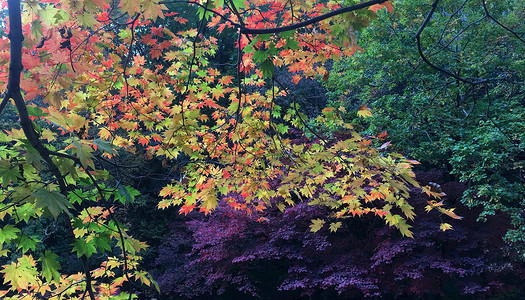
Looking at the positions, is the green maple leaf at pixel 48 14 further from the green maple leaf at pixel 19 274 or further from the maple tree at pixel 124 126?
the green maple leaf at pixel 19 274

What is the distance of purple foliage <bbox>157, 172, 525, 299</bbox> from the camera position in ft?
20.1

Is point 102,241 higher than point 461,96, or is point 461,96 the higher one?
point 461,96

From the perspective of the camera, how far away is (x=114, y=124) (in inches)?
116

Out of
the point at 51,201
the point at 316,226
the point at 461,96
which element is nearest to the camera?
the point at 51,201

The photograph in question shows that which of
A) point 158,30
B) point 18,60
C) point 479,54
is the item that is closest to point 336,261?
point 479,54

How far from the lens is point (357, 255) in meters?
6.38

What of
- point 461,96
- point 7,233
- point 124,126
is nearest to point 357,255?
point 461,96

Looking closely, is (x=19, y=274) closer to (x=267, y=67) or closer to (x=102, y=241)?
(x=102, y=241)

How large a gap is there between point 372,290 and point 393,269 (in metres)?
0.52

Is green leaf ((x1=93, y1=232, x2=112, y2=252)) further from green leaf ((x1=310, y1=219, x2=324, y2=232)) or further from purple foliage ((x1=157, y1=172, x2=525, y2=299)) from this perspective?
purple foliage ((x1=157, y1=172, x2=525, y2=299))

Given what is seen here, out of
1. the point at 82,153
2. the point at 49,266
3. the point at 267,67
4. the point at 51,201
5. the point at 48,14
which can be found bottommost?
the point at 49,266

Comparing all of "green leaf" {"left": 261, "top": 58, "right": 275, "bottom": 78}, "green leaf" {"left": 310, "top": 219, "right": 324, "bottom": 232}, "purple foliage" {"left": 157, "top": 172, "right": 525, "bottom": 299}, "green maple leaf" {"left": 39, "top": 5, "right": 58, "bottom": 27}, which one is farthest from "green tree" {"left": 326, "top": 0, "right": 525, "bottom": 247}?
"green maple leaf" {"left": 39, "top": 5, "right": 58, "bottom": 27}

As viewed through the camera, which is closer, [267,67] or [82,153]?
[82,153]

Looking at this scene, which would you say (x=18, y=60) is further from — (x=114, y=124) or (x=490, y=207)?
(x=490, y=207)
